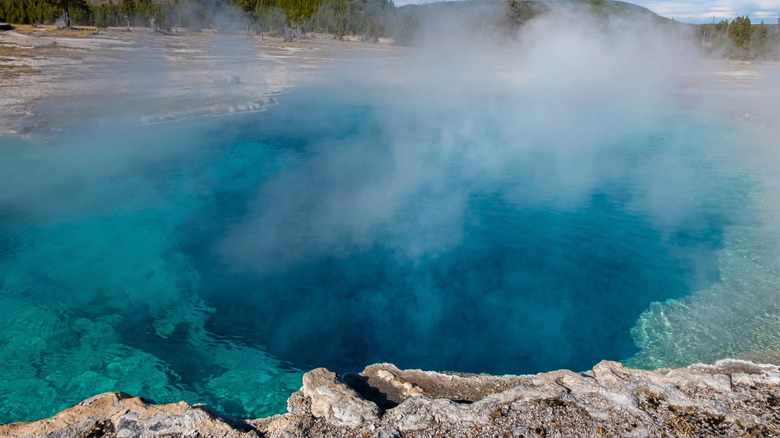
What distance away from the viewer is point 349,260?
220 inches

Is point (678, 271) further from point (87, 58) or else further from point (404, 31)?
point (404, 31)

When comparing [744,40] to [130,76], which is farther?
[744,40]

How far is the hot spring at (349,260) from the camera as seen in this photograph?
4.20 m

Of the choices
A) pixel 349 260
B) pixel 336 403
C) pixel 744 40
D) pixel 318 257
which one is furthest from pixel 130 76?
pixel 744 40

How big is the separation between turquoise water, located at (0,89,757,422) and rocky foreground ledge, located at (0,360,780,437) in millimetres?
1105

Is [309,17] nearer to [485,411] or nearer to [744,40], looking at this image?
[744,40]

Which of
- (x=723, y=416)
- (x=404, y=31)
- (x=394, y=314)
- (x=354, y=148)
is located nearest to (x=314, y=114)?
(x=354, y=148)

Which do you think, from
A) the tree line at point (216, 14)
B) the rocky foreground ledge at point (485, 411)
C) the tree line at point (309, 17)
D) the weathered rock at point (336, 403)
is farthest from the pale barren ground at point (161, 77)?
the weathered rock at point (336, 403)

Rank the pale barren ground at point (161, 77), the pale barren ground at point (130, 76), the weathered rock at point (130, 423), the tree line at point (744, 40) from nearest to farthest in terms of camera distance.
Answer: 1. the weathered rock at point (130, 423)
2. the pale barren ground at point (130, 76)
3. the pale barren ground at point (161, 77)
4. the tree line at point (744, 40)

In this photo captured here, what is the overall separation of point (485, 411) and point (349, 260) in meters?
3.11

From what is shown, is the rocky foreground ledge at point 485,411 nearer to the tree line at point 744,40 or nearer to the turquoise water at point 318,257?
the turquoise water at point 318,257

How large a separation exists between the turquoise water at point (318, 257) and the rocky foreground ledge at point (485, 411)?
3.63 feet

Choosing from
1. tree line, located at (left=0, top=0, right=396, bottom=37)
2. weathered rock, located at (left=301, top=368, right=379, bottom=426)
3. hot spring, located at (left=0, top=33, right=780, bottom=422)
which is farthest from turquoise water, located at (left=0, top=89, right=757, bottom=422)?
tree line, located at (left=0, top=0, right=396, bottom=37)

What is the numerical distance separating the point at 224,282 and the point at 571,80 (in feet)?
52.7
